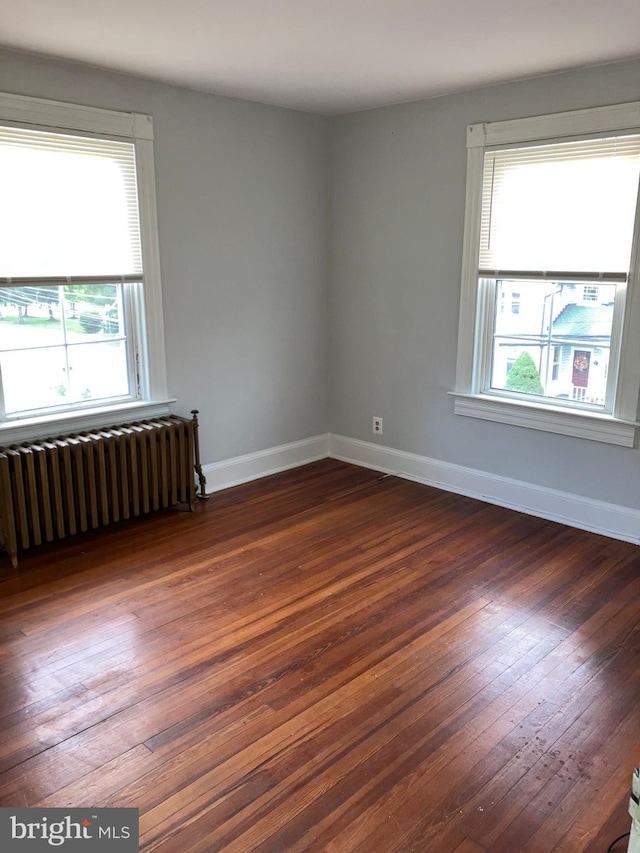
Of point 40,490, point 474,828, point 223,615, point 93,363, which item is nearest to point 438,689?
point 474,828

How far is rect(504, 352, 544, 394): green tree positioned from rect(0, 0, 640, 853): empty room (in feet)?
0.07

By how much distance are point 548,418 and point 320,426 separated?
1.89m

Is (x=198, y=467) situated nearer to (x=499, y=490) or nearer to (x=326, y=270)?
(x=326, y=270)

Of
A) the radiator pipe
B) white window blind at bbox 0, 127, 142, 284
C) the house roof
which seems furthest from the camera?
the radiator pipe

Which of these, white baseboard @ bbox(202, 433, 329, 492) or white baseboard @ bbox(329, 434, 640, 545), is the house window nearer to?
white baseboard @ bbox(329, 434, 640, 545)

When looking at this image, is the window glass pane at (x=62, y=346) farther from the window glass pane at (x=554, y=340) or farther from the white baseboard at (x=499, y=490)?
the window glass pane at (x=554, y=340)

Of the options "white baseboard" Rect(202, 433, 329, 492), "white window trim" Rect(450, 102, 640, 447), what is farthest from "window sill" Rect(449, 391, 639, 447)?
"white baseboard" Rect(202, 433, 329, 492)

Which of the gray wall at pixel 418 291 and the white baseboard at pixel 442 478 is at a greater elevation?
the gray wall at pixel 418 291

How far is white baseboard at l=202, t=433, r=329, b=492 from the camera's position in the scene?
4586mm

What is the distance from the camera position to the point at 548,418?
3953mm

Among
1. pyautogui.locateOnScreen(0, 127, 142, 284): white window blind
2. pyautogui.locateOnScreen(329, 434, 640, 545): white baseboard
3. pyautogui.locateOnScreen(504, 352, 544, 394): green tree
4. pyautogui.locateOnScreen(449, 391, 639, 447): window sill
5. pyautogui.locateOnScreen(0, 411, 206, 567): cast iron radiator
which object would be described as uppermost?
pyautogui.locateOnScreen(0, 127, 142, 284): white window blind

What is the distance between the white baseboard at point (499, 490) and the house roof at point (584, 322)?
94cm

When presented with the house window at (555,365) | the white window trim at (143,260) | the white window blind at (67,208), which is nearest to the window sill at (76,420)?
the white window trim at (143,260)

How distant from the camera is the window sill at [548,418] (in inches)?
144
